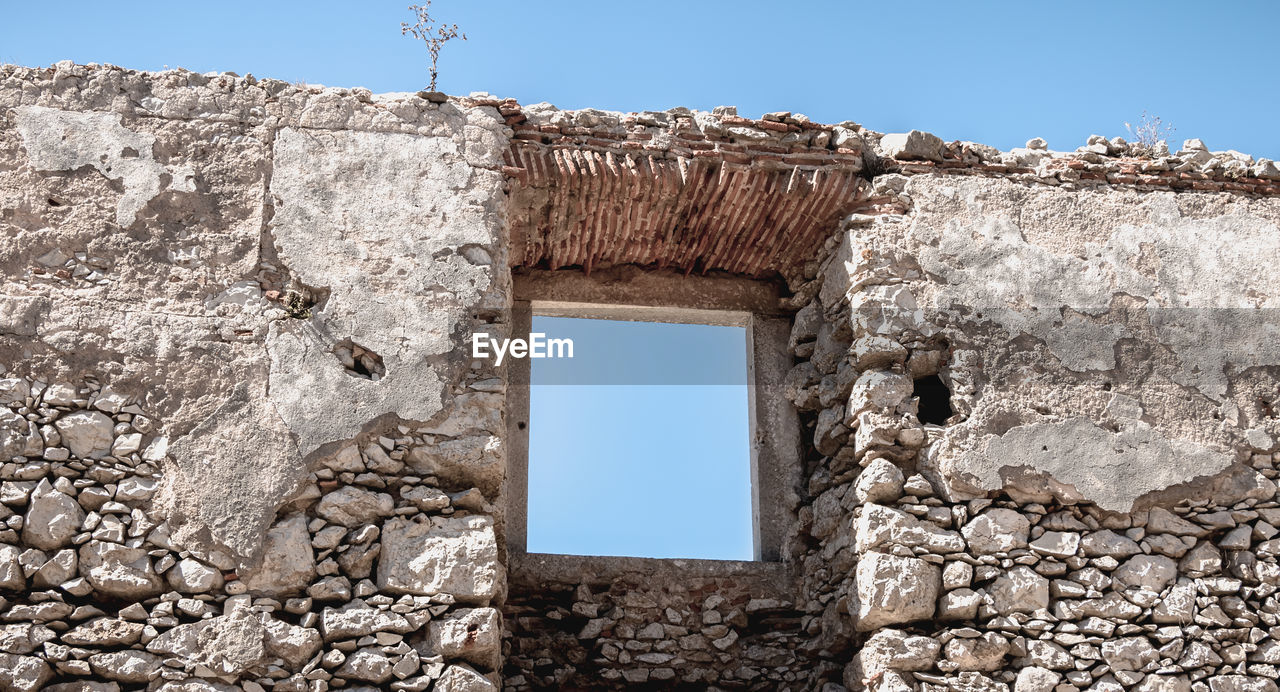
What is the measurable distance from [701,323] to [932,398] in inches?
58.6

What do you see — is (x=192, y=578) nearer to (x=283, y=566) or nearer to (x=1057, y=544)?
(x=283, y=566)

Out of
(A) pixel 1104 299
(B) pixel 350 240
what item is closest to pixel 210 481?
(B) pixel 350 240

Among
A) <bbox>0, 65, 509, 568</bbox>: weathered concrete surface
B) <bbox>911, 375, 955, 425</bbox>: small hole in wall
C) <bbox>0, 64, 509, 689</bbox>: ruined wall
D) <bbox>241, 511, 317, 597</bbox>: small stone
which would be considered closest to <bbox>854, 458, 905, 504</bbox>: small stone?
<bbox>911, 375, 955, 425</bbox>: small hole in wall

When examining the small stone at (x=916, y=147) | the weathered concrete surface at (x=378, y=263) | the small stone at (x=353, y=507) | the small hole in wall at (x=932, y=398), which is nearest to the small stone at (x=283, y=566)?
the small stone at (x=353, y=507)

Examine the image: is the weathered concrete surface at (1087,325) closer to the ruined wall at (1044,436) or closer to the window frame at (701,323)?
the ruined wall at (1044,436)

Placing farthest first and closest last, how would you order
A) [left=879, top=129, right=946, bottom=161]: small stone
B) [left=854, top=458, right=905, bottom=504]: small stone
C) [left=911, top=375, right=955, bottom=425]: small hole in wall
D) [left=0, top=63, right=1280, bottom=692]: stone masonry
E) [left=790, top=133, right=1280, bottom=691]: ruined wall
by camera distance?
[left=879, top=129, right=946, bottom=161]: small stone
[left=911, top=375, right=955, bottom=425]: small hole in wall
[left=854, top=458, right=905, bottom=504]: small stone
[left=790, top=133, right=1280, bottom=691]: ruined wall
[left=0, top=63, right=1280, bottom=692]: stone masonry

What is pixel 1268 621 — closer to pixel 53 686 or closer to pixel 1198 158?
pixel 1198 158

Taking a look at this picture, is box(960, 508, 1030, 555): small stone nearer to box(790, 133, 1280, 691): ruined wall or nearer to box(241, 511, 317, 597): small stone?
box(790, 133, 1280, 691): ruined wall

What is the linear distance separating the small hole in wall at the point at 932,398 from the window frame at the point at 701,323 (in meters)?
0.76

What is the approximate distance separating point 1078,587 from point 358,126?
3653 mm

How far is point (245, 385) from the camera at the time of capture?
184 inches

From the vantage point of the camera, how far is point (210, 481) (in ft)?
14.8

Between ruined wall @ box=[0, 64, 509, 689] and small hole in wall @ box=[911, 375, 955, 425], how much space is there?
1.94 meters

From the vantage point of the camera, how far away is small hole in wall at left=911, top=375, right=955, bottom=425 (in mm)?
5324
